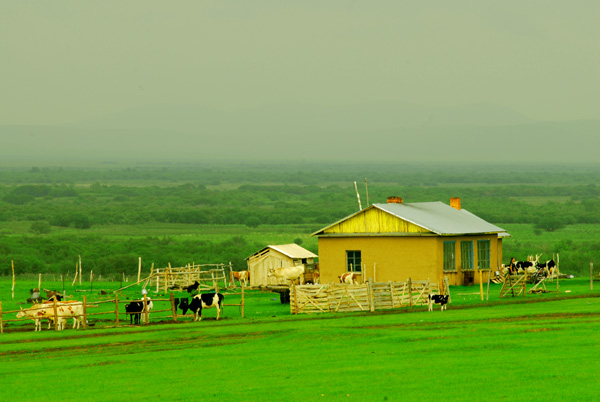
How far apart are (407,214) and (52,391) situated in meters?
35.6

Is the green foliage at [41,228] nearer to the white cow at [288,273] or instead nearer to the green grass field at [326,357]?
the white cow at [288,273]

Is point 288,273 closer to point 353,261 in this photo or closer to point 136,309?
point 353,261

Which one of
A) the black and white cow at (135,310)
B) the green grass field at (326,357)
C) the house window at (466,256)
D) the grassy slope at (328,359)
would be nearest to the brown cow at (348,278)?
the house window at (466,256)

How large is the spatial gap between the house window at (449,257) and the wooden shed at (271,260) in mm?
11510

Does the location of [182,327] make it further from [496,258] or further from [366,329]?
[496,258]

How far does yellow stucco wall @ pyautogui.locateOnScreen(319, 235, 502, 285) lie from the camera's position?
180 feet

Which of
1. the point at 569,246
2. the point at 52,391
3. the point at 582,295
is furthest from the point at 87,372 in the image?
the point at 569,246

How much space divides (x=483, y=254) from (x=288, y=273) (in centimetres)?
1222

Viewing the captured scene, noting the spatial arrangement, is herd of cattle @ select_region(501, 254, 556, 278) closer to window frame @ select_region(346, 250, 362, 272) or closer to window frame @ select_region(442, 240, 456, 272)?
window frame @ select_region(442, 240, 456, 272)

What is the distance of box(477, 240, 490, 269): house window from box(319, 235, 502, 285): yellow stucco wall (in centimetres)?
29

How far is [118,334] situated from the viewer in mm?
37188

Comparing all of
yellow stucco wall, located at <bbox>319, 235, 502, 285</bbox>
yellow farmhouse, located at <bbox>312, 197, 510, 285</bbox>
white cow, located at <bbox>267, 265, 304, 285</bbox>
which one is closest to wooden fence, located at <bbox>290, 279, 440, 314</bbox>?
yellow stucco wall, located at <bbox>319, 235, 502, 285</bbox>

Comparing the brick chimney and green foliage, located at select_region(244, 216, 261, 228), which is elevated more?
green foliage, located at select_region(244, 216, 261, 228)

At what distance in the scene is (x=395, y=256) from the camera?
184ft
